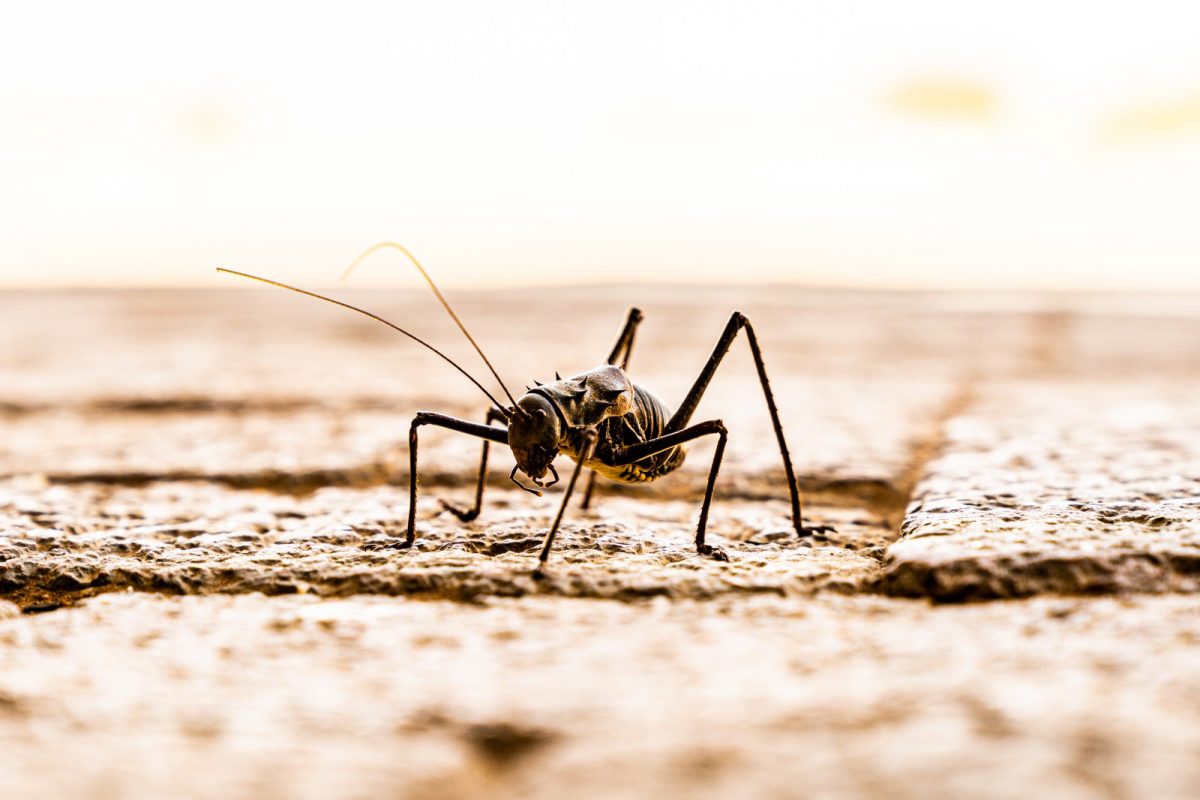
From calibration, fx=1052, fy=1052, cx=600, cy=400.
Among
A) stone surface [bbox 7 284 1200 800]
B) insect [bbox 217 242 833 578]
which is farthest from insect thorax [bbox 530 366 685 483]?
stone surface [bbox 7 284 1200 800]

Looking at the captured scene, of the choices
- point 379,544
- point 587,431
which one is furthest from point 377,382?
point 379,544

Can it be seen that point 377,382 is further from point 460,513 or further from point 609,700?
point 609,700

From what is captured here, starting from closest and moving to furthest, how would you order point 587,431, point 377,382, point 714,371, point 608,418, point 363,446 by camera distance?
point 587,431, point 608,418, point 714,371, point 363,446, point 377,382

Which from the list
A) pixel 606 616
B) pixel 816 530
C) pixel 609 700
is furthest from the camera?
pixel 816 530

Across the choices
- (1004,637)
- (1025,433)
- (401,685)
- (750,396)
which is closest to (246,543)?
(401,685)

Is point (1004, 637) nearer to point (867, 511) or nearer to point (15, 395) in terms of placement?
point (867, 511)

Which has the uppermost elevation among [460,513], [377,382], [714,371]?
[714,371]
